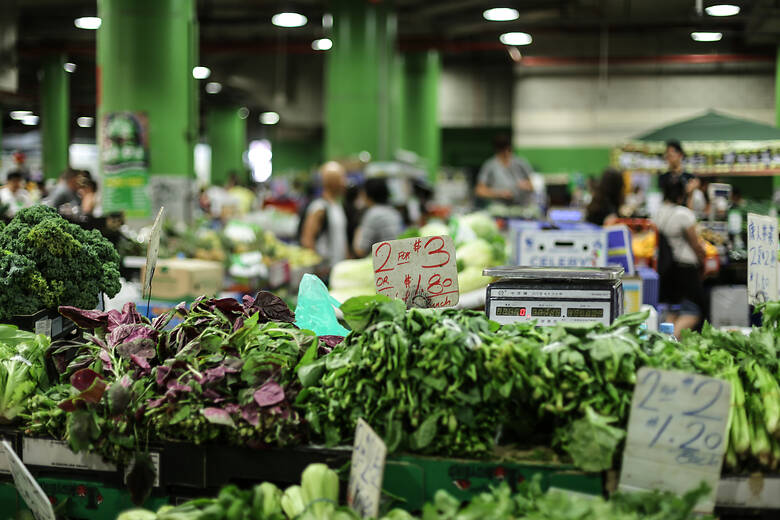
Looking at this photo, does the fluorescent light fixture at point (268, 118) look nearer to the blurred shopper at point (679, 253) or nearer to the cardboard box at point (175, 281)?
the blurred shopper at point (679, 253)

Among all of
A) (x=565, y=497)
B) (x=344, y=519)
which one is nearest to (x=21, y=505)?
(x=344, y=519)

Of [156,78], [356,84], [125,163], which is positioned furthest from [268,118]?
[125,163]

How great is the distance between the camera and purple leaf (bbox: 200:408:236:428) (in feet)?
6.34

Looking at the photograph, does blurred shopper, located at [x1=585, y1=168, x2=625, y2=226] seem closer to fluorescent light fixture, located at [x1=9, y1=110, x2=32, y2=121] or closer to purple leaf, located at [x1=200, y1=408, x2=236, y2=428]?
purple leaf, located at [x1=200, y1=408, x2=236, y2=428]

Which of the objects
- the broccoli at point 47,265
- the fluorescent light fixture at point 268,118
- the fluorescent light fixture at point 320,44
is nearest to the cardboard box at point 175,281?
the broccoli at point 47,265

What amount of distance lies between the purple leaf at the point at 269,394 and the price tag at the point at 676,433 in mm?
817

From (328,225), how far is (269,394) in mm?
5571

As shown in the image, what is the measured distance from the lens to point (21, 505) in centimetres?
220

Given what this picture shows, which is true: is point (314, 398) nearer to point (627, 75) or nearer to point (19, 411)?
point (19, 411)

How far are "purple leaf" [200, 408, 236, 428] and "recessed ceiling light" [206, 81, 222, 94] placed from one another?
79.2 ft

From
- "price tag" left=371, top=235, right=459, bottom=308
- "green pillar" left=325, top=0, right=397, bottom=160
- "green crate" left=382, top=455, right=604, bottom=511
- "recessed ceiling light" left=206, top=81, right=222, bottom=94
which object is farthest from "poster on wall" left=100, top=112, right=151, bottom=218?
"recessed ceiling light" left=206, top=81, right=222, bottom=94

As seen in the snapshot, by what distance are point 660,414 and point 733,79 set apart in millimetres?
19234

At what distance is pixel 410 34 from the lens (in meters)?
19.5

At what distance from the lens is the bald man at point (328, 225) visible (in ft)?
24.3
